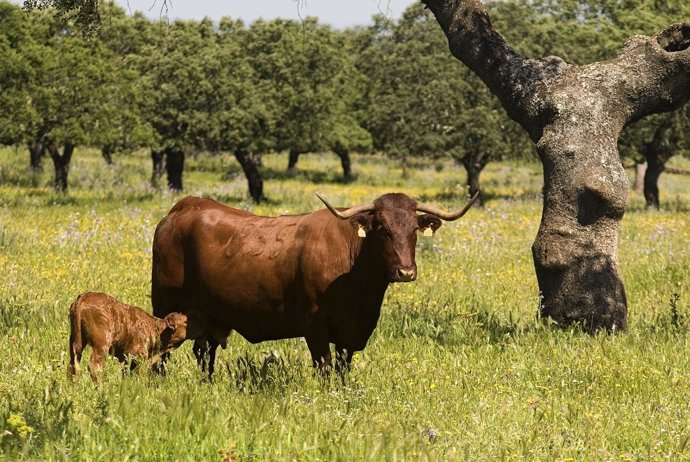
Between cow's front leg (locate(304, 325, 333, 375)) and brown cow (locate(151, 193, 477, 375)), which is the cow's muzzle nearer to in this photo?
brown cow (locate(151, 193, 477, 375))

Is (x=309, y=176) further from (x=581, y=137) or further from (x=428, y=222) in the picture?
(x=428, y=222)

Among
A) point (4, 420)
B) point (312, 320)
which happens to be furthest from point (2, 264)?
point (4, 420)

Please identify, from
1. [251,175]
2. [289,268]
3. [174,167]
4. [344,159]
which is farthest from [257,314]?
[344,159]

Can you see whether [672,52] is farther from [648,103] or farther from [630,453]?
[630,453]

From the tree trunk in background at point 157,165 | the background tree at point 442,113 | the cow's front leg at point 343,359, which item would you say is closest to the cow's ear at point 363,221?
Result: the cow's front leg at point 343,359

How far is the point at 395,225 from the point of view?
737 centimetres

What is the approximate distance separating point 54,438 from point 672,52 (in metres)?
8.32

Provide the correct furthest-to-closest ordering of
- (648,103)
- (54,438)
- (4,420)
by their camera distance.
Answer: (648,103) < (4,420) < (54,438)

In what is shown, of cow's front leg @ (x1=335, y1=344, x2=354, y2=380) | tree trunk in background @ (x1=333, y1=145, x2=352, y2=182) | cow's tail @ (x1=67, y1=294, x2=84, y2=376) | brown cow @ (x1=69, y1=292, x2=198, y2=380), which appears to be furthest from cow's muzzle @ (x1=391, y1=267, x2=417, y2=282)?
tree trunk in background @ (x1=333, y1=145, x2=352, y2=182)

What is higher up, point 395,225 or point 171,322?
point 395,225

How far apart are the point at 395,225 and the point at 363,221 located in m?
0.30

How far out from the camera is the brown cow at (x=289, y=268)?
749 centimetres

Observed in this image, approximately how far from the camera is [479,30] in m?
Answer: 10.5

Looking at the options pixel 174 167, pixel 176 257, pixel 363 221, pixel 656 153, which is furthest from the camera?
pixel 174 167
